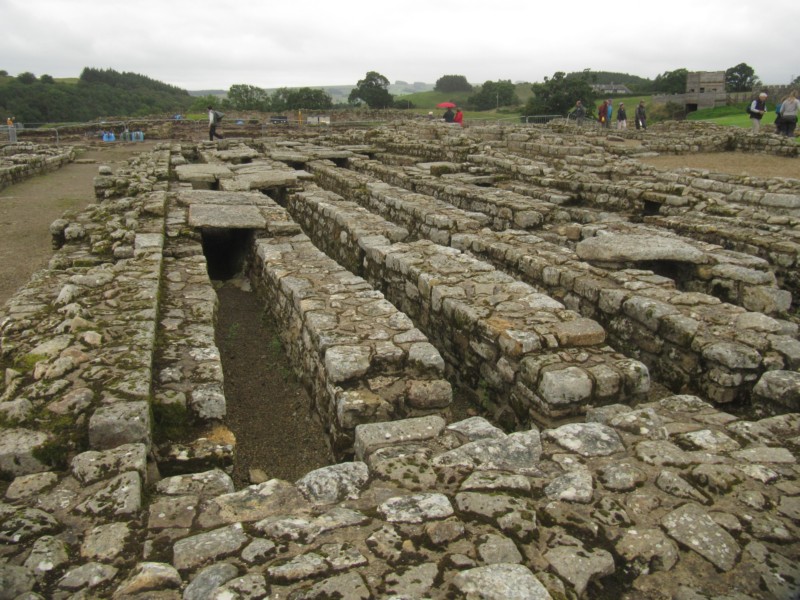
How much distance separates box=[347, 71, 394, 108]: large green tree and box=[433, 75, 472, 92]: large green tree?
50.1 metres

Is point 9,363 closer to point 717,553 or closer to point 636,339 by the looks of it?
point 717,553

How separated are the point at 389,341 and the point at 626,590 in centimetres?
241

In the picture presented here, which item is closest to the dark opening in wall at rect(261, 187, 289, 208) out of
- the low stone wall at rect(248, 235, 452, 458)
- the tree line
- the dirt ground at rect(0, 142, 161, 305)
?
the dirt ground at rect(0, 142, 161, 305)

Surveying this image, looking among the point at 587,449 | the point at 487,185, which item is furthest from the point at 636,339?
the point at 487,185

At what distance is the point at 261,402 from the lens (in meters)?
4.84

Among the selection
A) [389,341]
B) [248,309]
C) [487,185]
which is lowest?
[248,309]

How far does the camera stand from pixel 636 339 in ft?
16.0

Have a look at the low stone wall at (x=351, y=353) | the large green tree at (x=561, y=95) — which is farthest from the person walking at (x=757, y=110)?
the large green tree at (x=561, y=95)

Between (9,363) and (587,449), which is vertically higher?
(9,363)

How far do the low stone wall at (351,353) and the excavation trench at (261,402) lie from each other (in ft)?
0.60

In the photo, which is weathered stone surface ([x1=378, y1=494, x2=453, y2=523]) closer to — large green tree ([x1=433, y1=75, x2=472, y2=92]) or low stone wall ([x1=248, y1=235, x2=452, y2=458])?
low stone wall ([x1=248, y1=235, x2=452, y2=458])

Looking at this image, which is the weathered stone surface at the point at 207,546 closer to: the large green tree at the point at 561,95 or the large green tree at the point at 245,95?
the large green tree at the point at 561,95

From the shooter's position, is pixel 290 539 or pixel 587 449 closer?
pixel 290 539

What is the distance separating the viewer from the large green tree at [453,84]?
4480 inches
